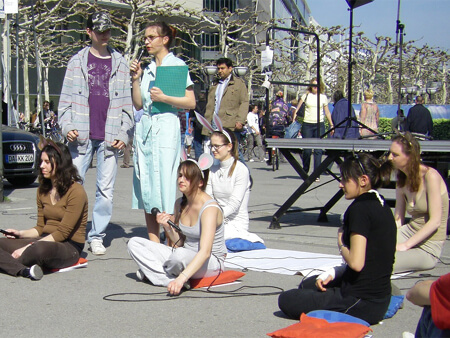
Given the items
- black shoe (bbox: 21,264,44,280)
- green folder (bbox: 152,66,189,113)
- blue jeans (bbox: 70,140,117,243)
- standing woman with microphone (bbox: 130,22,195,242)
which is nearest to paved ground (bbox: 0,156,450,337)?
black shoe (bbox: 21,264,44,280)

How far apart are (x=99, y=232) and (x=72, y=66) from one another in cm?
169

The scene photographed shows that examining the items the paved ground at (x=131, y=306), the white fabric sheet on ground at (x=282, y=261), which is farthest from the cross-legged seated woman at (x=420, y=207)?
the white fabric sheet on ground at (x=282, y=261)

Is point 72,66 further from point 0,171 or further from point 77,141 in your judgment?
point 0,171

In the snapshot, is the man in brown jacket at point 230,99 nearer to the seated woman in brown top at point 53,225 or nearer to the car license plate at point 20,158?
the seated woman in brown top at point 53,225

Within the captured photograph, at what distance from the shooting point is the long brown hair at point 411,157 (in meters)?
5.76

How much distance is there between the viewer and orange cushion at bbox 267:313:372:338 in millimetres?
3924

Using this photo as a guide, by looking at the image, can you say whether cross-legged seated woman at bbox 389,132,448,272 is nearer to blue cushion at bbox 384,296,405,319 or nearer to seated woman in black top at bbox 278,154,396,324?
blue cushion at bbox 384,296,405,319

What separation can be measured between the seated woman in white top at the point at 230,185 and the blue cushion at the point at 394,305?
2.57 m

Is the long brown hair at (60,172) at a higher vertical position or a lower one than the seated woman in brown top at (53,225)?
higher

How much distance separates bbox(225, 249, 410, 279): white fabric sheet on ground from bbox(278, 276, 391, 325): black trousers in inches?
51.4

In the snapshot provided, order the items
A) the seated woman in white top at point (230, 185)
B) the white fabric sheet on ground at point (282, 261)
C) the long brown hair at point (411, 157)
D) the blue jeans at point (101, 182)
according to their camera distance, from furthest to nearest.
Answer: the seated woman in white top at point (230, 185)
the blue jeans at point (101, 182)
the white fabric sheet on ground at point (282, 261)
the long brown hair at point (411, 157)

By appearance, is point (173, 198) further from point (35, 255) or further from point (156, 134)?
point (35, 255)

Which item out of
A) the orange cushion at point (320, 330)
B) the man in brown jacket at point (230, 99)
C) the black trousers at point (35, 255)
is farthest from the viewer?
the man in brown jacket at point (230, 99)

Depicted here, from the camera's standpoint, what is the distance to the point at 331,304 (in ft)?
14.4
